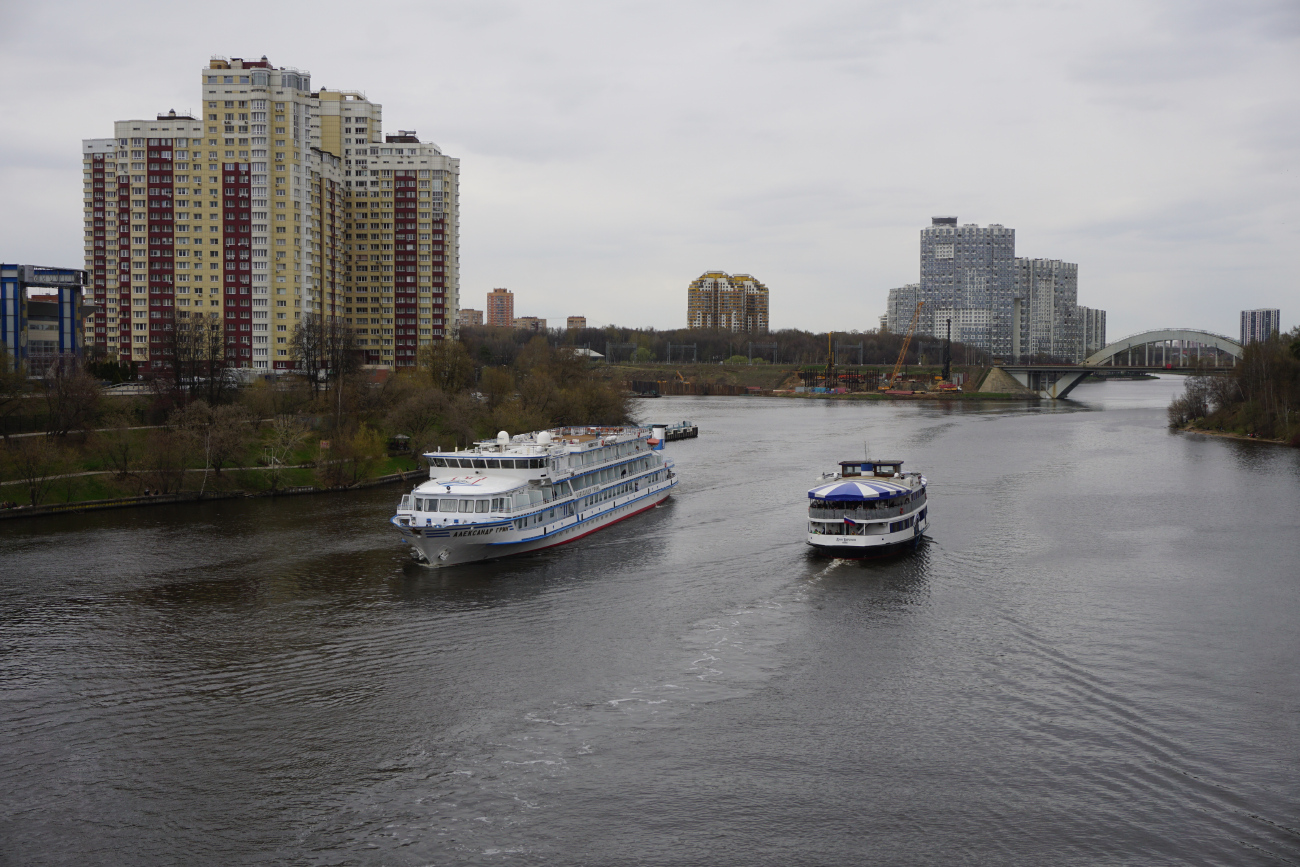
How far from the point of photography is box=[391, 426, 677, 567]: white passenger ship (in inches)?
1110

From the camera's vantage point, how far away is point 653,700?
713 inches

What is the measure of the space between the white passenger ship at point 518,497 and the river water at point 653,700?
90 cm

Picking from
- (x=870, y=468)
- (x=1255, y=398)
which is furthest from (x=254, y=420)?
(x=1255, y=398)

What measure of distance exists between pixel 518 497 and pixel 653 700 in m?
12.9

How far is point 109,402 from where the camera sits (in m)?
47.2

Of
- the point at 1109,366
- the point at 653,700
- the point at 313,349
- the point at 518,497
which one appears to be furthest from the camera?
the point at 1109,366

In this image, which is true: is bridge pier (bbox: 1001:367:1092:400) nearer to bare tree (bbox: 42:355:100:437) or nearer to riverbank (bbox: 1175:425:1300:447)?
riverbank (bbox: 1175:425:1300:447)

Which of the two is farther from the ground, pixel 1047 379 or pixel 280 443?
pixel 1047 379

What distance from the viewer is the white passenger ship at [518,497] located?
2820 cm

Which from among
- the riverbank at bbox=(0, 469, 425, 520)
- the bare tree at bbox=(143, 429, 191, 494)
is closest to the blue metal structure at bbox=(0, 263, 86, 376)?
the bare tree at bbox=(143, 429, 191, 494)

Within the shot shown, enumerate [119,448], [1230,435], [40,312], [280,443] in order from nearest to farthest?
1. [119,448]
2. [280,443]
3. [1230,435]
4. [40,312]

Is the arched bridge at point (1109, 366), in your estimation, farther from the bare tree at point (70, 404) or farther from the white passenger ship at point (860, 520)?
the bare tree at point (70, 404)

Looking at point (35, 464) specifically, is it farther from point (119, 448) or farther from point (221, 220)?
point (221, 220)

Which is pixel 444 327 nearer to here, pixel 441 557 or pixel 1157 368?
pixel 441 557
